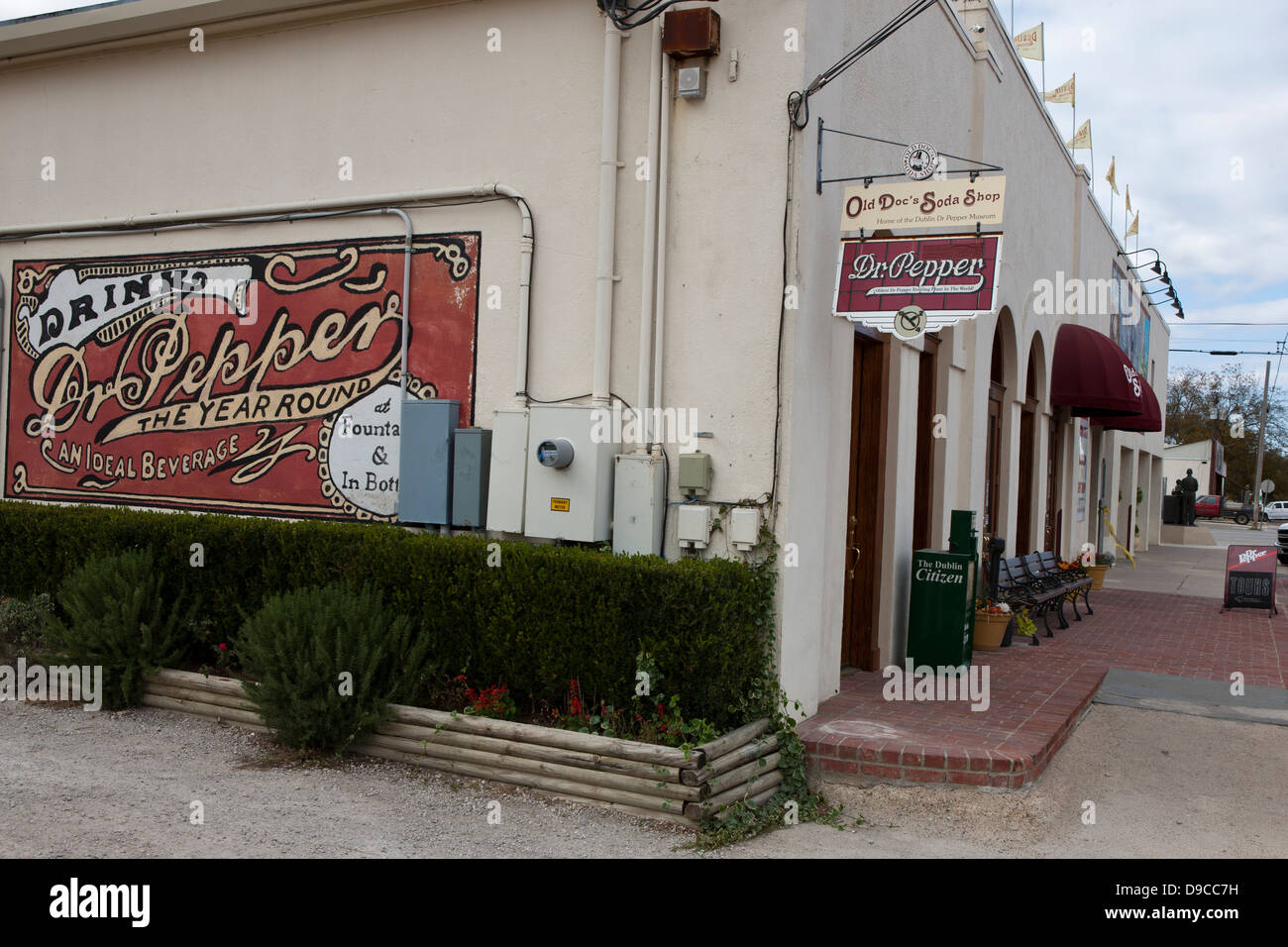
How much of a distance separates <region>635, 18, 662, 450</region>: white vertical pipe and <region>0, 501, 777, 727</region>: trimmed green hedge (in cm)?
103

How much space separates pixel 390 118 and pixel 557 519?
3498mm

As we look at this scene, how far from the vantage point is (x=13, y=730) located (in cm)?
694

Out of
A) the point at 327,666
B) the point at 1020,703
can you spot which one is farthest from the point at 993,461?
the point at 327,666

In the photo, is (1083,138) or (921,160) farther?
(1083,138)

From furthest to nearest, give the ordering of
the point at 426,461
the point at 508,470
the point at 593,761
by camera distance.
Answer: the point at 426,461, the point at 508,470, the point at 593,761

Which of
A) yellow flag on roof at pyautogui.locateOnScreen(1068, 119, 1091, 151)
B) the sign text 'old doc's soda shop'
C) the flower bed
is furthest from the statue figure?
the flower bed

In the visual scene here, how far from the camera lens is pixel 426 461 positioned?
7.70 metres

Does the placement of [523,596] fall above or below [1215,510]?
above

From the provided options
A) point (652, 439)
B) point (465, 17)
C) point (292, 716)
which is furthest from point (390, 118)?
point (292, 716)

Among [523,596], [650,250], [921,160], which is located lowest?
[523,596]

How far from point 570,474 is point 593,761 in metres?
1.99

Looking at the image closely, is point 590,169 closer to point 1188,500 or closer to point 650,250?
point 650,250

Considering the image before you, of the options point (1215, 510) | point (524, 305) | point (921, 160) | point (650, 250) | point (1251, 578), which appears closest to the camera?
point (921, 160)

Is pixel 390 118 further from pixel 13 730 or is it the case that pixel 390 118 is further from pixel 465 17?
pixel 13 730
